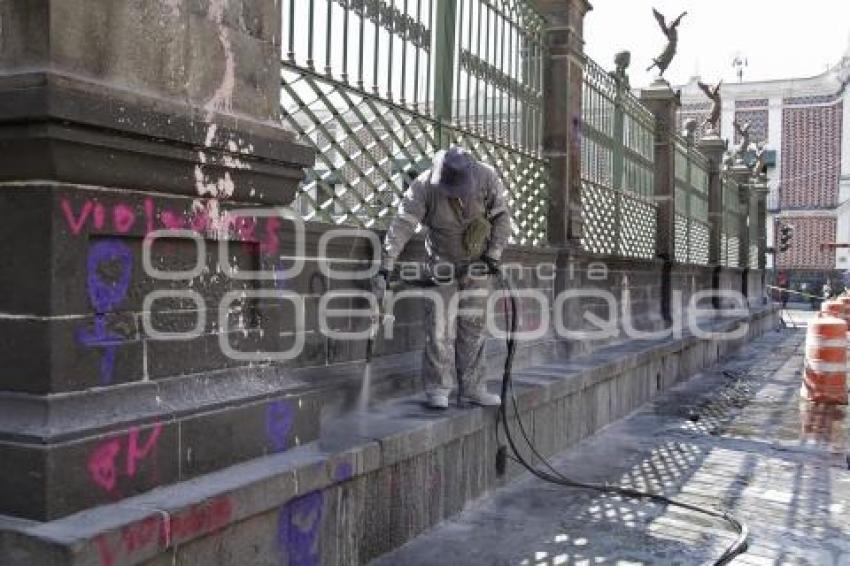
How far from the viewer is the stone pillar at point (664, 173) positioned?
13.6m

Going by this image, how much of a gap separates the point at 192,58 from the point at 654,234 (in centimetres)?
1098

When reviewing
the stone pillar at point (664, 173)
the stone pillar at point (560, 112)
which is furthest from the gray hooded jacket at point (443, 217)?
the stone pillar at point (664, 173)

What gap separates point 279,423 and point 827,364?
810cm

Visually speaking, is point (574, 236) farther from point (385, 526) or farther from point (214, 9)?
point (214, 9)

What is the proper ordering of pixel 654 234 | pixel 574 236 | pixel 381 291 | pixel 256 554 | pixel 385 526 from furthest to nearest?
1. pixel 654 234
2. pixel 574 236
3. pixel 381 291
4. pixel 385 526
5. pixel 256 554

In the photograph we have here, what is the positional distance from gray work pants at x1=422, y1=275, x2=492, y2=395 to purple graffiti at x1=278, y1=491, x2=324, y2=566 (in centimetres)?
170

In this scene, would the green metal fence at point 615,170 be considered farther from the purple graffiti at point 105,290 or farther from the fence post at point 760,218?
the fence post at point 760,218

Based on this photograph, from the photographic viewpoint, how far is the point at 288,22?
4.81 meters

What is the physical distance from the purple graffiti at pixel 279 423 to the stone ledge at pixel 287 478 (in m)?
0.06

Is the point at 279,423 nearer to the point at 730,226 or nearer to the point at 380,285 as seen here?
the point at 380,285

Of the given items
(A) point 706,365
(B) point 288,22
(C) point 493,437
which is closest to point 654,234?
(A) point 706,365

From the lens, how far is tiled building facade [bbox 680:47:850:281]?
43.7 m

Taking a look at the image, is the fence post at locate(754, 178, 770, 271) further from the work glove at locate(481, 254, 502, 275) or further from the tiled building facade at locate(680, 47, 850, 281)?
the work glove at locate(481, 254, 502, 275)

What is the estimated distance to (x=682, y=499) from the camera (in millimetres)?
5859
